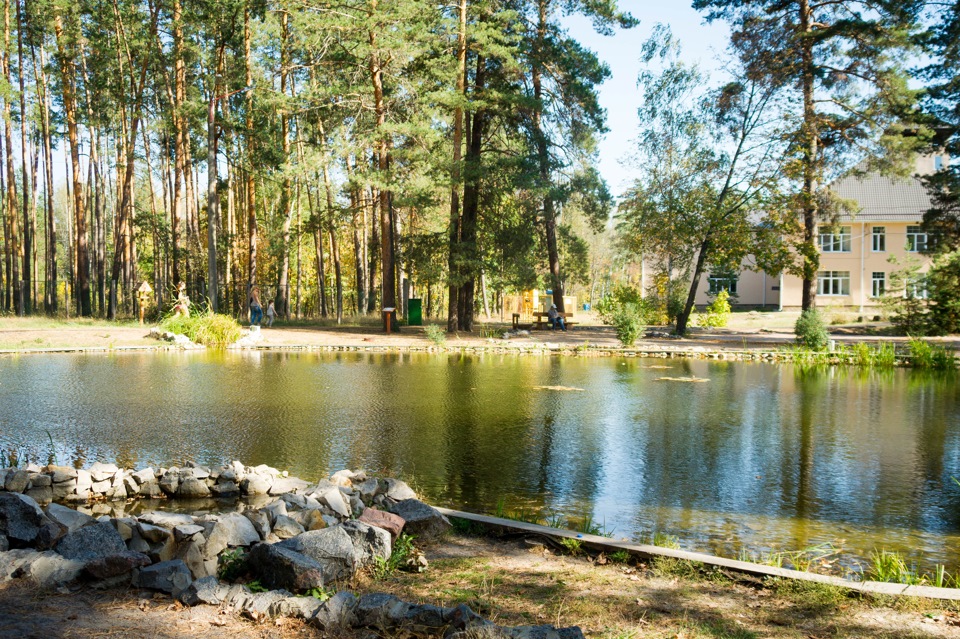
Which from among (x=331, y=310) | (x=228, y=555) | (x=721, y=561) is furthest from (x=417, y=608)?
(x=331, y=310)

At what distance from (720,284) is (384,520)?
141 ft

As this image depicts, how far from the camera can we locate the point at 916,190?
43531 millimetres

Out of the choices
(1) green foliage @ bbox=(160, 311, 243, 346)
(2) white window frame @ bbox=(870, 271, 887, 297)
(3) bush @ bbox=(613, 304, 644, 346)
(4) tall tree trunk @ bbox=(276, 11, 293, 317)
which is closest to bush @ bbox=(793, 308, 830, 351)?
(3) bush @ bbox=(613, 304, 644, 346)

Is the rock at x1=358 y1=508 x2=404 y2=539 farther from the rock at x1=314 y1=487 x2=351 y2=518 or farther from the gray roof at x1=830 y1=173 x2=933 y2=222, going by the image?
the gray roof at x1=830 y1=173 x2=933 y2=222

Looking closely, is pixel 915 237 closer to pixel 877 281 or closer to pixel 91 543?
pixel 877 281

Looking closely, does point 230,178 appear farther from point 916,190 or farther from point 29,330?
point 916,190

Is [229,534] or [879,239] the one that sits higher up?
[879,239]

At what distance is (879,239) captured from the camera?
42.3 meters

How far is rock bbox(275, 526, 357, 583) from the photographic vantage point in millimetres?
4012

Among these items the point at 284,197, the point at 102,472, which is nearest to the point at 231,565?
the point at 102,472

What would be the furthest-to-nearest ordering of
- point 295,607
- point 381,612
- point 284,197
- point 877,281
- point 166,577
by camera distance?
point 877,281, point 284,197, point 166,577, point 295,607, point 381,612

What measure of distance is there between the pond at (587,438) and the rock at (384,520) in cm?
122

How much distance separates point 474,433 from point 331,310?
95.8 ft

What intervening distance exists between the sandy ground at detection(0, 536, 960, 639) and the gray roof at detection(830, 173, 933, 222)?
42.0 m
